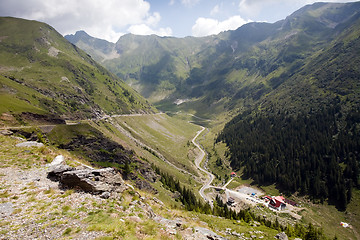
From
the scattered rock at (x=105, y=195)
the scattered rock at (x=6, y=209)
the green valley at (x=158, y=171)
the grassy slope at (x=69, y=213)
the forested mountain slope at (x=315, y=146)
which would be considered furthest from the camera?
the forested mountain slope at (x=315, y=146)

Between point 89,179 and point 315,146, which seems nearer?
point 89,179

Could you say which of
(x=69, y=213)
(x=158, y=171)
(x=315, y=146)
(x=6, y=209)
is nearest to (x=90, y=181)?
(x=69, y=213)

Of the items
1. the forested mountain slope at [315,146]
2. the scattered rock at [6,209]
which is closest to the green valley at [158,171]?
the scattered rock at [6,209]

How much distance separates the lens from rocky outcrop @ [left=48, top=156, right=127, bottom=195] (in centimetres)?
1925

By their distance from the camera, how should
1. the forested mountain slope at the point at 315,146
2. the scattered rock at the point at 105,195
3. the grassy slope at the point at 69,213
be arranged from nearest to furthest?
1. the grassy slope at the point at 69,213
2. the scattered rock at the point at 105,195
3. the forested mountain slope at the point at 315,146

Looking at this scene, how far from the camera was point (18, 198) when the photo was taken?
1591 cm

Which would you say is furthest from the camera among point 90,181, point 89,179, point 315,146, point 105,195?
point 315,146

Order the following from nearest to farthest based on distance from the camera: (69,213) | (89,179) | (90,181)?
(69,213)
(90,181)
(89,179)

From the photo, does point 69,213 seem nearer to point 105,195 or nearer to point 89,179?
point 105,195

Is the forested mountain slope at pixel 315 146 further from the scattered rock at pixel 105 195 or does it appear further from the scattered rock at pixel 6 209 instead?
the scattered rock at pixel 6 209

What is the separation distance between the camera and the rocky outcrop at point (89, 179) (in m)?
19.2

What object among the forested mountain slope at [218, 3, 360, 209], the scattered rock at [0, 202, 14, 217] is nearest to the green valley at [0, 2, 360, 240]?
the scattered rock at [0, 202, 14, 217]

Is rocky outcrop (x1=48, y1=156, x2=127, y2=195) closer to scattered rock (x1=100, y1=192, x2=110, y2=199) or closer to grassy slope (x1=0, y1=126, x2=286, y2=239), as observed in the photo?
scattered rock (x1=100, y1=192, x2=110, y2=199)

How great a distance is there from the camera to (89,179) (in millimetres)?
19656
